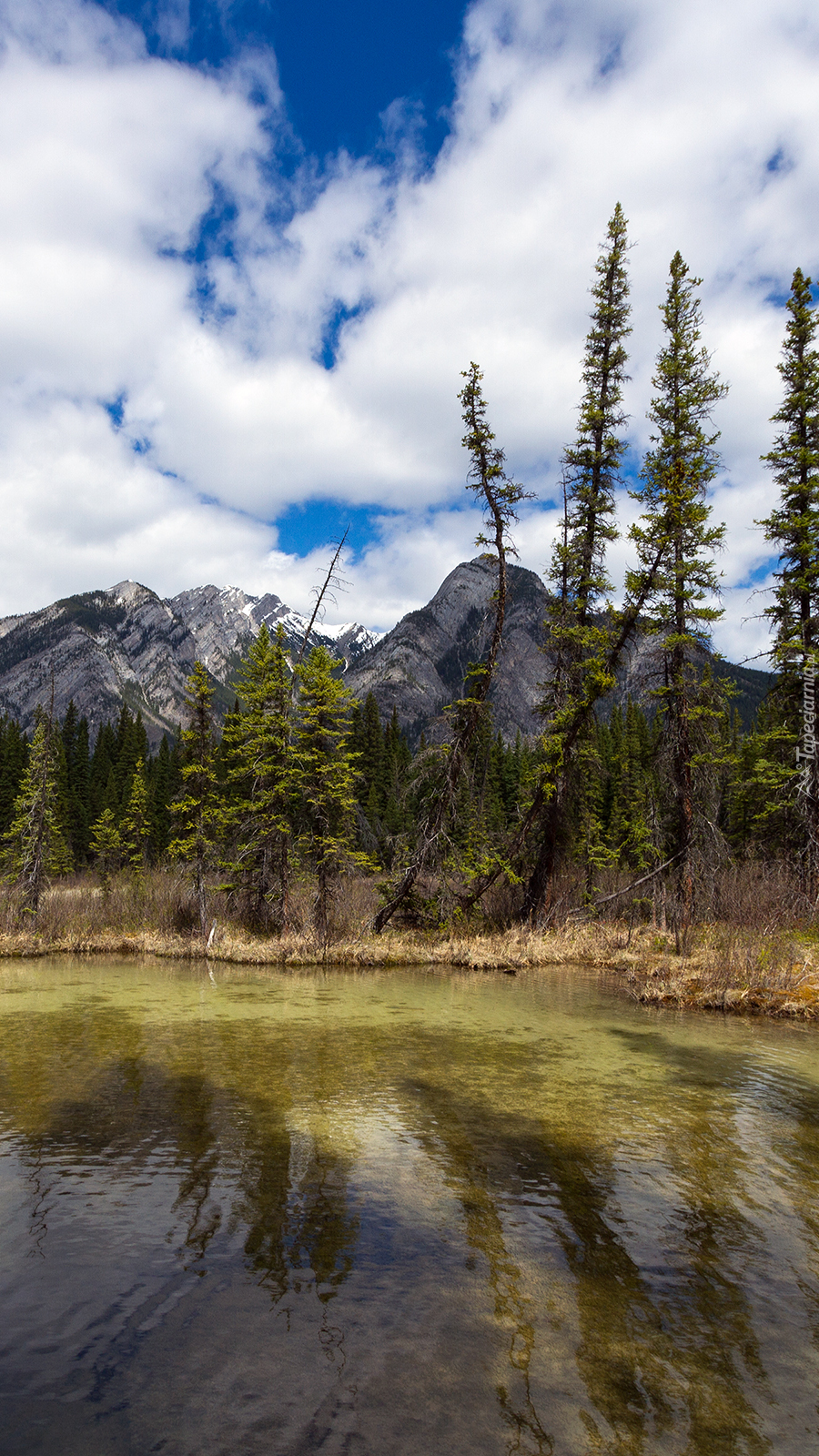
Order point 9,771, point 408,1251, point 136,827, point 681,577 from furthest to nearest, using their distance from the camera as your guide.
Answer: point 9,771
point 136,827
point 681,577
point 408,1251

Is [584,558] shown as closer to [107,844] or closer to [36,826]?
[36,826]

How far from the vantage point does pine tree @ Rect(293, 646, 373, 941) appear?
23547 mm

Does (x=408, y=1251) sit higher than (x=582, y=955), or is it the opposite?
(x=408, y=1251)

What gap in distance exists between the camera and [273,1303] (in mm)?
4852

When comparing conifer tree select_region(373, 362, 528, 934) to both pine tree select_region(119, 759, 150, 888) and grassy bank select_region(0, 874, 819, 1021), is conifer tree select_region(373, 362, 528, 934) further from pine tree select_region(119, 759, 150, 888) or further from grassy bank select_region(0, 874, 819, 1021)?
pine tree select_region(119, 759, 150, 888)

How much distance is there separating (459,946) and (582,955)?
3913 mm

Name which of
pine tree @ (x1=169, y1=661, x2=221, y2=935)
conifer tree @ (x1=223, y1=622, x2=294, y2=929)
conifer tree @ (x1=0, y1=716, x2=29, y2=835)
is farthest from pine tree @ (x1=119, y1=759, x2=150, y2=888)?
conifer tree @ (x1=223, y1=622, x2=294, y2=929)

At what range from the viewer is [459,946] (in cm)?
2241

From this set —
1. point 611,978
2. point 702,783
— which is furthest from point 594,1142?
point 702,783

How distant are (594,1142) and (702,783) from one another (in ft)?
50.1

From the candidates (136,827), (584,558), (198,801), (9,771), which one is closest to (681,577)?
(584,558)

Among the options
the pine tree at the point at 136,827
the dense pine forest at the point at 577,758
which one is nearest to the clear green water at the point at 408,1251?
the dense pine forest at the point at 577,758

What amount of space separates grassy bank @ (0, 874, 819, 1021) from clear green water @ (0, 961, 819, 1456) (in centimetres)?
436

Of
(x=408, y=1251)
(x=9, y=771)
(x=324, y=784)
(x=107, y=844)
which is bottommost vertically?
(x=408, y=1251)
